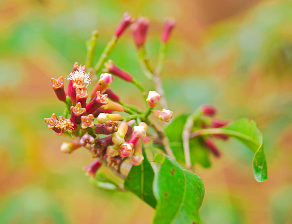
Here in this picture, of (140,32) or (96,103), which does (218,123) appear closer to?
(140,32)

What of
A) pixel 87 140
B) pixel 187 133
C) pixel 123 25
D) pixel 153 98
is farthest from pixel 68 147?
pixel 123 25

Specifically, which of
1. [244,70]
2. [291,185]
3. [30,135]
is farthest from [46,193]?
[291,185]

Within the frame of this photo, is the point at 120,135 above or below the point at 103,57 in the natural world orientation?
below

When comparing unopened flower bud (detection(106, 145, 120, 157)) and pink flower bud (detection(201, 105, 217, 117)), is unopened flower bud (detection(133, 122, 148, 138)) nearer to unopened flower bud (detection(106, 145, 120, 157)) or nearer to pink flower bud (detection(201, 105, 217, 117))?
unopened flower bud (detection(106, 145, 120, 157))

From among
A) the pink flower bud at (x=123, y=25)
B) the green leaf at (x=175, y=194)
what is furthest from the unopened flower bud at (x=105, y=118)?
the pink flower bud at (x=123, y=25)

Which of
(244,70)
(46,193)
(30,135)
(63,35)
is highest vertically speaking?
(63,35)

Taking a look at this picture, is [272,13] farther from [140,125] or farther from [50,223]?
[50,223]

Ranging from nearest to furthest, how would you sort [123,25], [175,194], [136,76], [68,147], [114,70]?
[175,194] < [68,147] < [114,70] < [123,25] < [136,76]
